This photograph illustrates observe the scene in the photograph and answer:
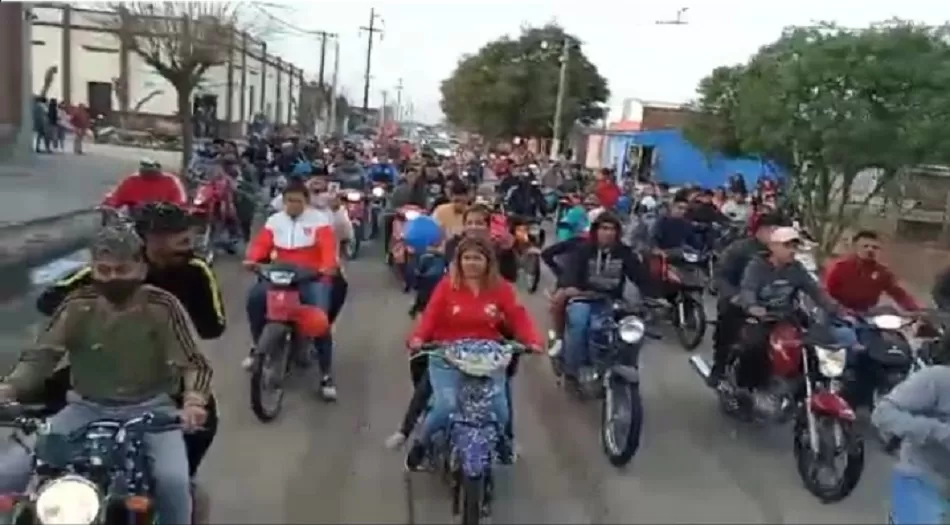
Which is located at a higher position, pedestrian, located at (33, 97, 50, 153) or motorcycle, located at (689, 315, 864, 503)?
motorcycle, located at (689, 315, 864, 503)

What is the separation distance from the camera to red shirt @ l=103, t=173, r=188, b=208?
10.1m

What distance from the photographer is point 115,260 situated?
4.15 metres

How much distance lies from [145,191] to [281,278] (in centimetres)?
322

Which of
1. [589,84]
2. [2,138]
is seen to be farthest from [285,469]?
[589,84]

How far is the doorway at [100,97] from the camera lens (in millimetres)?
45344

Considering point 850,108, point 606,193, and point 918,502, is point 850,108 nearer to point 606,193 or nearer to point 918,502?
point 606,193

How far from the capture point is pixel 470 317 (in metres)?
6.21

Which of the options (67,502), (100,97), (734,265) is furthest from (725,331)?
(100,97)

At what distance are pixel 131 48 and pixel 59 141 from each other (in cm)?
920

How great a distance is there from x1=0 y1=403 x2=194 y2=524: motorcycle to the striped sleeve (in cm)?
Result: 29

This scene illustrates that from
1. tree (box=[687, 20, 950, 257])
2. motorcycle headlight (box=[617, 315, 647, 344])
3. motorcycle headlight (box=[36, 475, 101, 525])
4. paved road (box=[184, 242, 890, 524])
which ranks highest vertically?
tree (box=[687, 20, 950, 257])

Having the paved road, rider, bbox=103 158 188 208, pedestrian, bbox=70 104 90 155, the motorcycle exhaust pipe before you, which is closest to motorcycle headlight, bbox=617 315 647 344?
the paved road

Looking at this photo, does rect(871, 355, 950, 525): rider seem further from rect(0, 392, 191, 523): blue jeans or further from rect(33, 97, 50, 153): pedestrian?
rect(33, 97, 50, 153): pedestrian

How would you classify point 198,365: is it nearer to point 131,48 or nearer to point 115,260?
point 115,260
